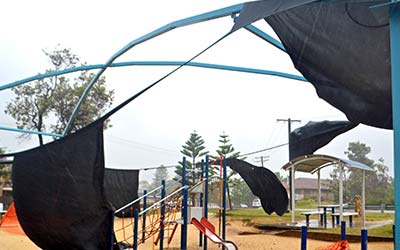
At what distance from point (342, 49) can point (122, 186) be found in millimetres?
8497

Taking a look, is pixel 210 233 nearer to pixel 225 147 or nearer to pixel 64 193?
pixel 64 193

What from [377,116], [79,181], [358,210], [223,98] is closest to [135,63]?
[79,181]

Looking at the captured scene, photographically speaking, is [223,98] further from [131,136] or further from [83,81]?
[131,136]

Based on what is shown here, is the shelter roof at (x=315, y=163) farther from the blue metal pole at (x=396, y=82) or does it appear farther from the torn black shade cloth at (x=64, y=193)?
the blue metal pole at (x=396, y=82)

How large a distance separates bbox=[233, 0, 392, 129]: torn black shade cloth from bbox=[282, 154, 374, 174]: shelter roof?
18.5 ft

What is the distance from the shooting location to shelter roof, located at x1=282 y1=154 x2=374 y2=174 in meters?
10.7

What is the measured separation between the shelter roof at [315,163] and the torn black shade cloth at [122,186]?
163 inches

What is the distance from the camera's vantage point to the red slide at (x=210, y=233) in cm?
652

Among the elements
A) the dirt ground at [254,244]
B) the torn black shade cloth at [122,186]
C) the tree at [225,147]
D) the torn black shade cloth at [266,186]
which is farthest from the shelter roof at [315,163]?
the tree at [225,147]

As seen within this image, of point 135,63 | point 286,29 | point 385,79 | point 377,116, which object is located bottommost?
point 377,116

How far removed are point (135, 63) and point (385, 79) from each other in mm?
4686

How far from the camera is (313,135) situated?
23.1 ft

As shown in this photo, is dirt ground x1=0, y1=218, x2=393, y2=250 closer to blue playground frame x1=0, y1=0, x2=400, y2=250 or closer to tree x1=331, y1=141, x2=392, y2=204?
blue playground frame x1=0, y1=0, x2=400, y2=250

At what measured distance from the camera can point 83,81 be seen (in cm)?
1939
